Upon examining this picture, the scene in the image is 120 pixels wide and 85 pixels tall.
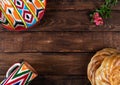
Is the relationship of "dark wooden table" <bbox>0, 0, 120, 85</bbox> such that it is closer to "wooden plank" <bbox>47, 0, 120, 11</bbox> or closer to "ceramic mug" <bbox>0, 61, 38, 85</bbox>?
"wooden plank" <bbox>47, 0, 120, 11</bbox>

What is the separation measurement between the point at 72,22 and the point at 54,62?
0.54ft

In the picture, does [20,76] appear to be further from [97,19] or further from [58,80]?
[97,19]

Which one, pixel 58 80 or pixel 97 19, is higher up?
pixel 97 19

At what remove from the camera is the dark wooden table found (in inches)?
42.4

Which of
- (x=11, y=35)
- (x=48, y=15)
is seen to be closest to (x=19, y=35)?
(x=11, y=35)

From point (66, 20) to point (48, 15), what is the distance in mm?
72

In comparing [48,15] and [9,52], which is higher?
[48,15]

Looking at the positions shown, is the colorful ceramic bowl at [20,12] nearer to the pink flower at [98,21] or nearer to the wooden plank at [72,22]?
the wooden plank at [72,22]

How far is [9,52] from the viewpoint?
3.59 feet

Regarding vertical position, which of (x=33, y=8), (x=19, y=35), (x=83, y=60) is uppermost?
(x=33, y=8)

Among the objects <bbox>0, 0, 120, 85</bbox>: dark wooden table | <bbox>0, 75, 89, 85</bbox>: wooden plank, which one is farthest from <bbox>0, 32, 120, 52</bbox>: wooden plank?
<bbox>0, 75, 89, 85</bbox>: wooden plank

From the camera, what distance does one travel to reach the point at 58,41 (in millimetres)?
1092

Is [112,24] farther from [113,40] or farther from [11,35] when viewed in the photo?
[11,35]

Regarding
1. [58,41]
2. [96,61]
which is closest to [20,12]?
[58,41]
